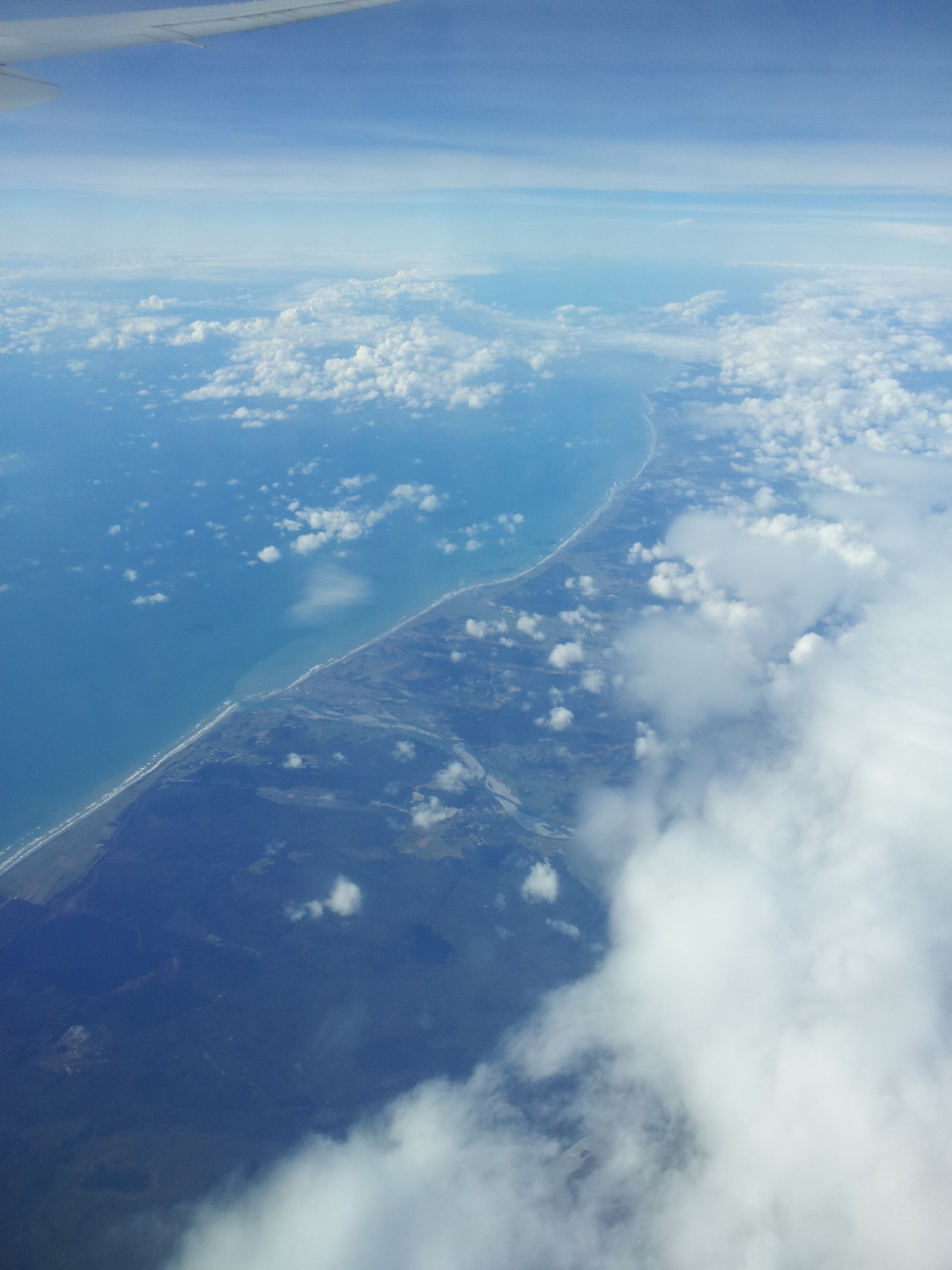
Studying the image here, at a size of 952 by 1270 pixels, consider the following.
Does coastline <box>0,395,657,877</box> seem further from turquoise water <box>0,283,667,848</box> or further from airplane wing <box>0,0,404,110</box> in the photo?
airplane wing <box>0,0,404,110</box>

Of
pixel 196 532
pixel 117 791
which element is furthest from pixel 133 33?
pixel 196 532

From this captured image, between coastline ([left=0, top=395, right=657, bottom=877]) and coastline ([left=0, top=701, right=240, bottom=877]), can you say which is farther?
coastline ([left=0, top=395, right=657, bottom=877])

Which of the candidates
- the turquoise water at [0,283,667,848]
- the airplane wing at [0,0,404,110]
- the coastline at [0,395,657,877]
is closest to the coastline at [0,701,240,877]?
the coastline at [0,395,657,877]

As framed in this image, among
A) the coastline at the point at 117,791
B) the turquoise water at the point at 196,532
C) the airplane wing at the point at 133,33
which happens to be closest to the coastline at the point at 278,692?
the coastline at the point at 117,791

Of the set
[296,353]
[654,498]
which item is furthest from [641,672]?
[296,353]

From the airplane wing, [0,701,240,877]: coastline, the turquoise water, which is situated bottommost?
[0,701,240,877]: coastline

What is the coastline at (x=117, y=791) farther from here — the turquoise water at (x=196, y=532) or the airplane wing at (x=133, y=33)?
the airplane wing at (x=133, y=33)

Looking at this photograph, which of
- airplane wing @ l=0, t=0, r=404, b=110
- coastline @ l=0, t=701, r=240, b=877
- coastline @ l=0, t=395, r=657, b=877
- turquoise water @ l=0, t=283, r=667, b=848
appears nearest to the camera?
airplane wing @ l=0, t=0, r=404, b=110
